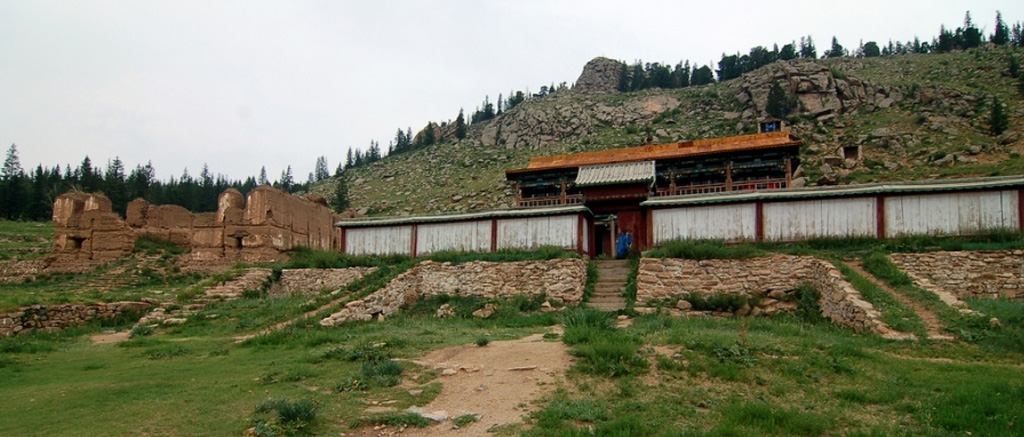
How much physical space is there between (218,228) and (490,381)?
25.1 m

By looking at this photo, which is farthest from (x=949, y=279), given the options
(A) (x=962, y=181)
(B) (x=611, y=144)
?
(B) (x=611, y=144)

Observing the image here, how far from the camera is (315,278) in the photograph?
2416cm

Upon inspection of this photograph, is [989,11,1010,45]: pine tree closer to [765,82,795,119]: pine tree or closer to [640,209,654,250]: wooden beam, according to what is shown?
[765,82,795,119]: pine tree

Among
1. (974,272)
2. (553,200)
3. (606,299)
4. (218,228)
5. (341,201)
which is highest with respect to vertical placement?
(341,201)

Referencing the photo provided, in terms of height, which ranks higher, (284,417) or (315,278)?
(315,278)

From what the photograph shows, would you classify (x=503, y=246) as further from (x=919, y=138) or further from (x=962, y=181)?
(x=919, y=138)

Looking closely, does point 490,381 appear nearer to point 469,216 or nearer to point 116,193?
point 469,216

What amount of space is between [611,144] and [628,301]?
175 feet

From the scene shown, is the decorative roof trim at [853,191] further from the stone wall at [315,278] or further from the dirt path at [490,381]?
the stone wall at [315,278]

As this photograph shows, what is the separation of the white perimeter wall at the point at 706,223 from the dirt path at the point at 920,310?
448cm

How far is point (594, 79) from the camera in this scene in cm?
11662

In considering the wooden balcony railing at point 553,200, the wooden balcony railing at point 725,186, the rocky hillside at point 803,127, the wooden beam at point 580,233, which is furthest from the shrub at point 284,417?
the rocky hillside at point 803,127

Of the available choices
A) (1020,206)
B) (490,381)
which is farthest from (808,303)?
(490,381)

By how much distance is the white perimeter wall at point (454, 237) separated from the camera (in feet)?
78.3
